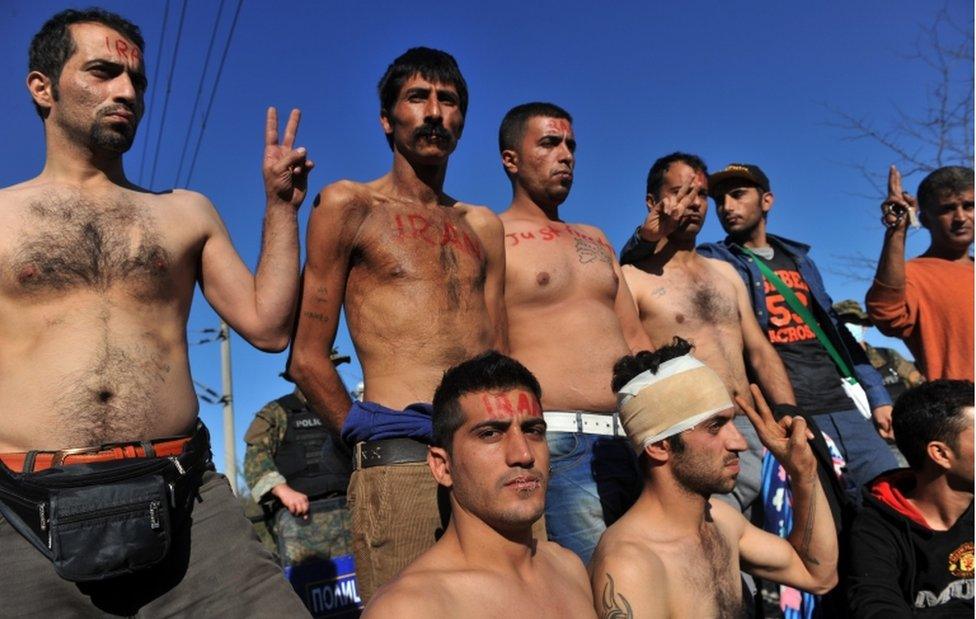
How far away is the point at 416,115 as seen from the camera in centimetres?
417

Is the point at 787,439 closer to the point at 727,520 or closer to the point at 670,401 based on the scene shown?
the point at 727,520

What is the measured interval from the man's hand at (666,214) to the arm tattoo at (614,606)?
245 cm

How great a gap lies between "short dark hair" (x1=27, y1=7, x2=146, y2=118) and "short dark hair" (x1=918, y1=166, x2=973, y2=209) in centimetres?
473

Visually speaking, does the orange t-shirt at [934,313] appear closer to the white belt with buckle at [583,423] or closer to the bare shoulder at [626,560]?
the white belt with buckle at [583,423]

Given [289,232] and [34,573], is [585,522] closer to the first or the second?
[289,232]

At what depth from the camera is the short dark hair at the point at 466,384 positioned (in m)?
3.29

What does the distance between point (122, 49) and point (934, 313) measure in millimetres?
4873

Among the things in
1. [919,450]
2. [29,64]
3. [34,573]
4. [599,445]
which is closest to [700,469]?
[599,445]

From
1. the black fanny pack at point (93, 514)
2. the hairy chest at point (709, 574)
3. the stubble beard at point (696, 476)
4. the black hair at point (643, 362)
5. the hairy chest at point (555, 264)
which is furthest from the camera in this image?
the hairy chest at point (555, 264)

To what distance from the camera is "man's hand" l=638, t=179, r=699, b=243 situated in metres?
5.28

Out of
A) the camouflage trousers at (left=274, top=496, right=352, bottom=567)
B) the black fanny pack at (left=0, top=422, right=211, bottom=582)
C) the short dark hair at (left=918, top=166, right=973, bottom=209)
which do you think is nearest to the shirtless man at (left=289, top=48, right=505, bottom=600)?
the black fanny pack at (left=0, top=422, right=211, bottom=582)

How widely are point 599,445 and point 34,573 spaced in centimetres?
244

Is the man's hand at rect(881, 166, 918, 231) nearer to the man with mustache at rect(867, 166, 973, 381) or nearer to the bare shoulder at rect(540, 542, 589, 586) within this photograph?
the man with mustache at rect(867, 166, 973, 381)

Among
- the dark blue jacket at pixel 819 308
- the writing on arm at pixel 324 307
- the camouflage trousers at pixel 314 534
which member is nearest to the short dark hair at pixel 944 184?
the dark blue jacket at pixel 819 308
